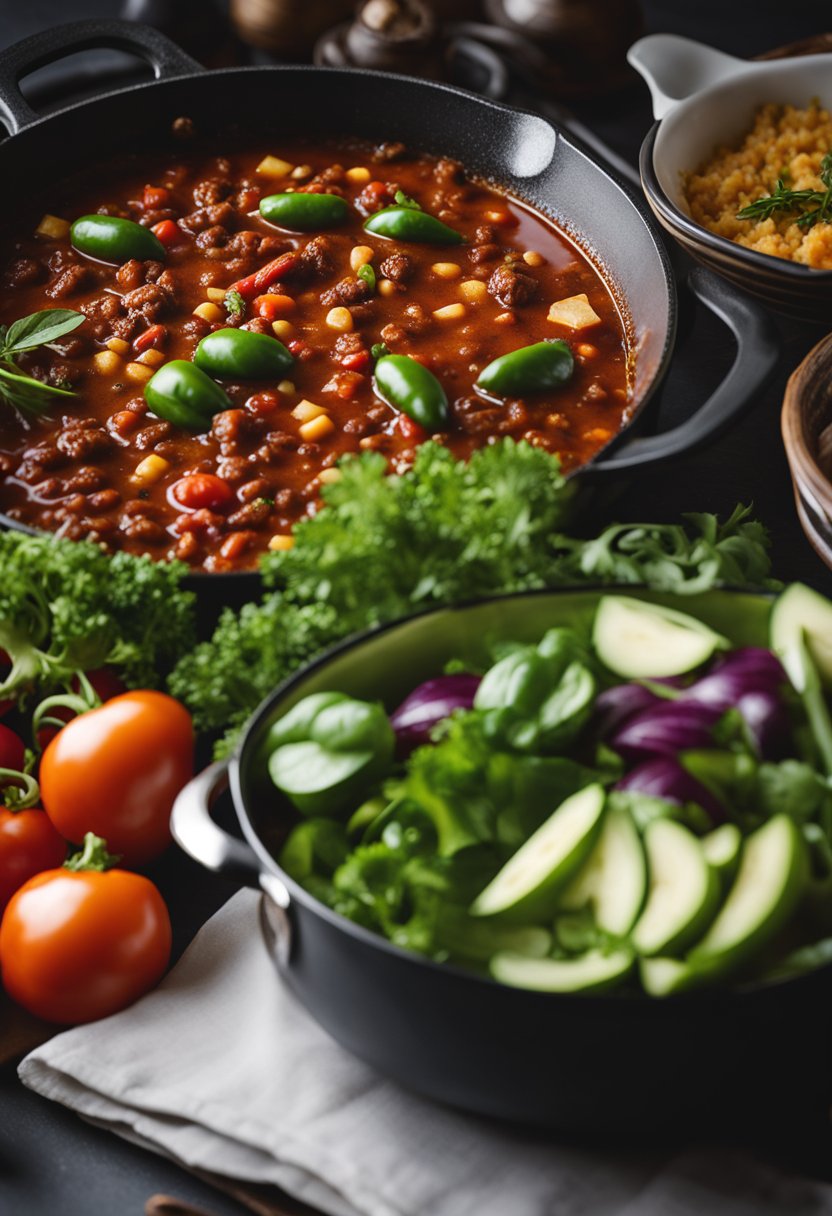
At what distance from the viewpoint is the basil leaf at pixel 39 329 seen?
99.8 inches

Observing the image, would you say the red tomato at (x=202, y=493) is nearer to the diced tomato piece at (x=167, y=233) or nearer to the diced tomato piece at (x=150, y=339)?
the diced tomato piece at (x=150, y=339)

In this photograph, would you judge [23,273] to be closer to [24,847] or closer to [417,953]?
[24,847]

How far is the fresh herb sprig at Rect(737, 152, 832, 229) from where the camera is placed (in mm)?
2770

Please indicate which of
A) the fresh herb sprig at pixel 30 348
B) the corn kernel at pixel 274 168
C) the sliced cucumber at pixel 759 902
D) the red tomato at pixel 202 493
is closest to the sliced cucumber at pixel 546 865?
the sliced cucumber at pixel 759 902

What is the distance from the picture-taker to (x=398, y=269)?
2.84 m

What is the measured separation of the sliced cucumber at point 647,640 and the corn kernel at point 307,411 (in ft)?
3.33

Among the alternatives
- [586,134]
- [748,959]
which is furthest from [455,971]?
[586,134]

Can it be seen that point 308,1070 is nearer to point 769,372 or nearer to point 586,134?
point 769,372

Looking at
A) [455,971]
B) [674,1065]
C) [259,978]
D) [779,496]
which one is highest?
[455,971]

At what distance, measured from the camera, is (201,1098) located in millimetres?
1646

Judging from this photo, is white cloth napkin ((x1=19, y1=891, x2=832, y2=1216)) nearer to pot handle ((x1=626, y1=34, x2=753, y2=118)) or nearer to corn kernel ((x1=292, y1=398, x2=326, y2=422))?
corn kernel ((x1=292, y1=398, x2=326, y2=422))

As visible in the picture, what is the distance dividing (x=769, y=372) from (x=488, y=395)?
2.01ft

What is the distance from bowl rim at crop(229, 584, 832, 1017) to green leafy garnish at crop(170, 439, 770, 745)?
0.08 m

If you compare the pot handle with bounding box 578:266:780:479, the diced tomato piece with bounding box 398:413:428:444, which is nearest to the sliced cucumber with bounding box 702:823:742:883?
the pot handle with bounding box 578:266:780:479
